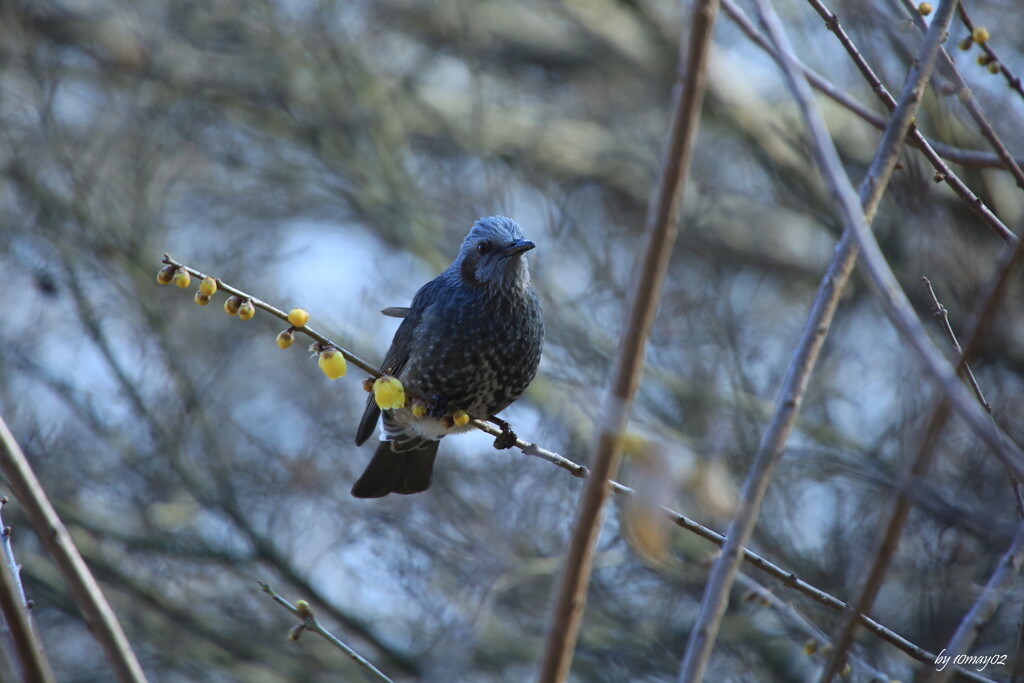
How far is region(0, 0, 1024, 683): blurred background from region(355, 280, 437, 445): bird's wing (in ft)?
3.76

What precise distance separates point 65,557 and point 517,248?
289 cm

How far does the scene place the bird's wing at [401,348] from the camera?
4609 millimetres

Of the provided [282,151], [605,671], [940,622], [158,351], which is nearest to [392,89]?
[282,151]

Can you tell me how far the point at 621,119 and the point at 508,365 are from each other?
6102 millimetres

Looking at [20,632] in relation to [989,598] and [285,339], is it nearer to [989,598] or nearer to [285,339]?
[285,339]

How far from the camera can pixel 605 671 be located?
6.82 m

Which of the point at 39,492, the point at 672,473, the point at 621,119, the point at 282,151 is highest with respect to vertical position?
the point at 621,119

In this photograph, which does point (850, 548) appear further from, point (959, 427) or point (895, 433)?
point (959, 427)

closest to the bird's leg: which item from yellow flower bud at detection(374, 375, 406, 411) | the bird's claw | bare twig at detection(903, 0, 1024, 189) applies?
the bird's claw

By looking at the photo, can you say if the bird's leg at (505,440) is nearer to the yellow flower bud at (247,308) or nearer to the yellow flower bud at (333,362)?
the yellow flower bud at (333,362)

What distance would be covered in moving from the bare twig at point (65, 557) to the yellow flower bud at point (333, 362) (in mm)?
1022

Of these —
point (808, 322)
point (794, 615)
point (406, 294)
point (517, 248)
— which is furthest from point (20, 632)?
point (406, 294)

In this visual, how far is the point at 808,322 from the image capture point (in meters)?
1.81

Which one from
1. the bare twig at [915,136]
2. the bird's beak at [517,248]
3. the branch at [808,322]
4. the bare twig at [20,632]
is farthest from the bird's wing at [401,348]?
the bare twig at [20,632]
